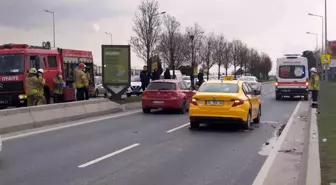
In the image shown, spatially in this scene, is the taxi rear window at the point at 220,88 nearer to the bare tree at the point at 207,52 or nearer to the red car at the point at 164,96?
the red car at the point at 164,96

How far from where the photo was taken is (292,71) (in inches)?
1314

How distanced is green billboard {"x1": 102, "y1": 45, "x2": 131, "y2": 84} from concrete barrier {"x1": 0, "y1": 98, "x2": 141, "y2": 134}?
10.1ft

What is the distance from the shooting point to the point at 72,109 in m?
17.9

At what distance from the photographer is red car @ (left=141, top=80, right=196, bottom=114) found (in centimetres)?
2075

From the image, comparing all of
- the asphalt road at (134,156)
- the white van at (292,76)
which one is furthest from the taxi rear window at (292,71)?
the asphalt road at (134,156)

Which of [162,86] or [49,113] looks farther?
[162,86]

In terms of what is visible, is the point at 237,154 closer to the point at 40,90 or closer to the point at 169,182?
the point at 169,182

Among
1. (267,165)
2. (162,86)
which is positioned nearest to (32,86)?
(162,86)

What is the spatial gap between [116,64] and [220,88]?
9.95 metres

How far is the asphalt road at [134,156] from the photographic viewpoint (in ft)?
27.0

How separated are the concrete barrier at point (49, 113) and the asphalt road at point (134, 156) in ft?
3.76

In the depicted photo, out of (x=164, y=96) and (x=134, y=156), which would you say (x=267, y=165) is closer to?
(x=134, y=156)

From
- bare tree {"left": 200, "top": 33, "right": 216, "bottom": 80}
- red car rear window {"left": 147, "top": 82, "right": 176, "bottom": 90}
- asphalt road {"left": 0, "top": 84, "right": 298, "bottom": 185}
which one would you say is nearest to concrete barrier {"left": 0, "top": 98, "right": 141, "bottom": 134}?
asphalt road {"left": 0, "top": 84, "right": 298, "bottom": 185}

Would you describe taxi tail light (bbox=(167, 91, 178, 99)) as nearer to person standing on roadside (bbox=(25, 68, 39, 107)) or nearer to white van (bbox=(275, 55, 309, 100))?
person standing on roadside (bbox=(25, 68, 39, 107))
